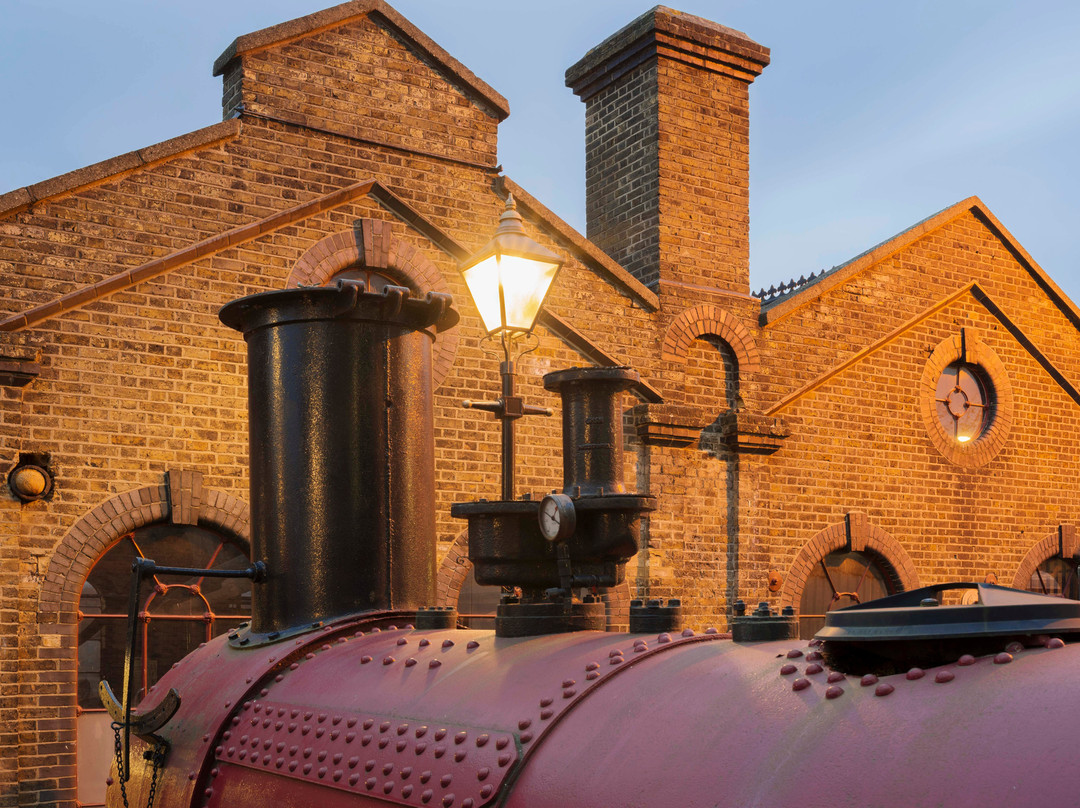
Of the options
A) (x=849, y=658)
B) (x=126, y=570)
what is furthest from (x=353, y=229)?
(x=849, y=658)

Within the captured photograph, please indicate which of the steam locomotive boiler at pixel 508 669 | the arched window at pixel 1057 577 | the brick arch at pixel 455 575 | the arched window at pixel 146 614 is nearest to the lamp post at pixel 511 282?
the steam locomotive boiler at pixel 508 669

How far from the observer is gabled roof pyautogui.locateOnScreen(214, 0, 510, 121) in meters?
9.95

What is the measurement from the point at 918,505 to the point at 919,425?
94 cm

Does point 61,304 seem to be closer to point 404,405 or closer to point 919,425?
point 404,405

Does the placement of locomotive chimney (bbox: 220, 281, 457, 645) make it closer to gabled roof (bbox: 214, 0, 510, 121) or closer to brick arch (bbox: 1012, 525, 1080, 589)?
gabled roof (bbox: 214, 0, 510, 121)

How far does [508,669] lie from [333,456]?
123cm

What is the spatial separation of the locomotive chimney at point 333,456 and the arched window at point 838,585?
9411 millimetres

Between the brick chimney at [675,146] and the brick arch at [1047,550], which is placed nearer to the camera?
the brick chimney at [675,146]

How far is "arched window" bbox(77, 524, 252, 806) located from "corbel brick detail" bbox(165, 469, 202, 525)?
15 cm

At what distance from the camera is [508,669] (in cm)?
241

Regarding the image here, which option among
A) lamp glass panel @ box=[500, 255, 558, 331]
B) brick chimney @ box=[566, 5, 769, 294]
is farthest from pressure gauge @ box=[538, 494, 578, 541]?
brick chimney @ box=[566, 5, 769, 294]

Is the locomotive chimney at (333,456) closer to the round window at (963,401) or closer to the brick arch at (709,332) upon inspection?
the brick arch at (709,332)

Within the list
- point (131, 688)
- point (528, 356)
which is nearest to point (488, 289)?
point (131, 688)

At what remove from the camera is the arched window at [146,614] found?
890 cm
